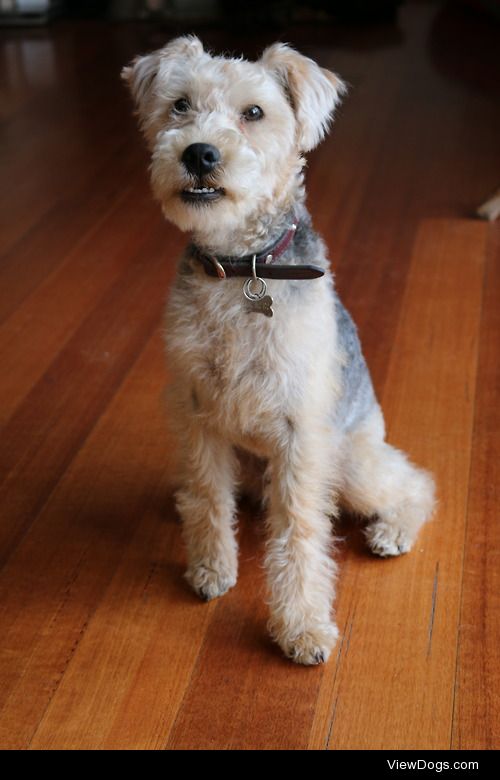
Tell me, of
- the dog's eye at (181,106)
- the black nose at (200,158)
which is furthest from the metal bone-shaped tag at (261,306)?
the dog's eye at (181,106)

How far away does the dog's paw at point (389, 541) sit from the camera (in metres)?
1.98

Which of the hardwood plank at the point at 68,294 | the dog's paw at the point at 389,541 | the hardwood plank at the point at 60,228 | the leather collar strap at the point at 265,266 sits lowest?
the hardwood plank at the point at 60,228

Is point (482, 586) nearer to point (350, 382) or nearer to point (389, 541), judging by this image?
point (389, 541)

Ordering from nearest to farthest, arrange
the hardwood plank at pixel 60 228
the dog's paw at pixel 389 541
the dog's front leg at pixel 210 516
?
1. the dog's front leg at pixel 210 516
2. the dog's paw at pixel 389 541
3. the hardwood plank at pixel 60 228

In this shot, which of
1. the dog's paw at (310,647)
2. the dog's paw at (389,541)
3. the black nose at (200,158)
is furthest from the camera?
the dog's paw at (389,541)

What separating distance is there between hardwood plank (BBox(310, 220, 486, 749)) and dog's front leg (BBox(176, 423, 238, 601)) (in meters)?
0.26

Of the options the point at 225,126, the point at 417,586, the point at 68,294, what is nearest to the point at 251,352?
the point at 225,126

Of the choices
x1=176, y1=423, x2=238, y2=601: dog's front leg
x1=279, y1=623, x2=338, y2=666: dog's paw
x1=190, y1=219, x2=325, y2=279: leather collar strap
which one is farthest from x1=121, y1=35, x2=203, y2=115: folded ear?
x1=279, y1=623, x2=338, y2=666: dog's paw

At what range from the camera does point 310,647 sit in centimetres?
174

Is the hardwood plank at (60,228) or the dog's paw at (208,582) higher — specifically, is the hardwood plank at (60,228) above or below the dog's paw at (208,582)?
below

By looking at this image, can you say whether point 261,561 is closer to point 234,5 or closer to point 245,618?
point 245,618

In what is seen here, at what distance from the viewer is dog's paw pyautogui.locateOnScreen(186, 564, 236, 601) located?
1896 millimetres

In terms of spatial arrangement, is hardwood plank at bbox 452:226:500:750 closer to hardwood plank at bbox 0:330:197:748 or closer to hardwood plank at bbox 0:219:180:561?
hardwood plank at bbox 0:330:197:748

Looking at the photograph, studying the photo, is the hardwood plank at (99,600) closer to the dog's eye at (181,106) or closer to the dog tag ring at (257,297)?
the dog tag ring at (257,297)
